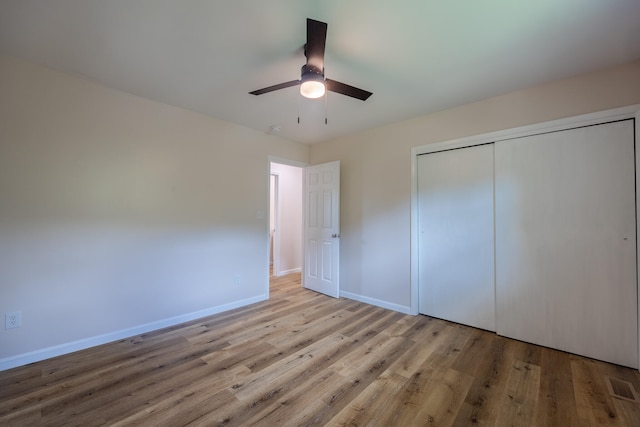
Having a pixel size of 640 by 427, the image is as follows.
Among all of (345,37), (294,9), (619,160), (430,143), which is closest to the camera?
(294,9)

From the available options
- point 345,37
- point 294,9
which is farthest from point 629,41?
point 294,9

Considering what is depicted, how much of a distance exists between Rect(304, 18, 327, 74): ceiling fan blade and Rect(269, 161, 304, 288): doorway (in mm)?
3683

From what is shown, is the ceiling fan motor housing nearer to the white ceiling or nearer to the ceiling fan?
the ceiling fan

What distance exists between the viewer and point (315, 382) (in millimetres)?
1990

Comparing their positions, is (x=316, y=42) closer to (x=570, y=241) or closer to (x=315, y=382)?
(x=315, y=382)

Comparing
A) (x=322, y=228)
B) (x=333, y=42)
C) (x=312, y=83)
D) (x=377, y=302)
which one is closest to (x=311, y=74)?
(x=312, y=83)

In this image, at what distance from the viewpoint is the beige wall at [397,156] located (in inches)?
91.3

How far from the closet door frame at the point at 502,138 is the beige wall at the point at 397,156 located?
0.05m

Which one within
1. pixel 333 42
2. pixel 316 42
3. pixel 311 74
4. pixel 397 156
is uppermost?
pixel 333 42

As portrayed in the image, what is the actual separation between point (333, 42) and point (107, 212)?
2648 mm

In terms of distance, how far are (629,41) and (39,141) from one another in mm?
4761

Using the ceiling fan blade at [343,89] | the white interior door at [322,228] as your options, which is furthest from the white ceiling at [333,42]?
the white interior door at [322,228]

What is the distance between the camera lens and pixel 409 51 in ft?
6.67

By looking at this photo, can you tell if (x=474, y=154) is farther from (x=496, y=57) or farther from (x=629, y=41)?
(x=629, y=41)
